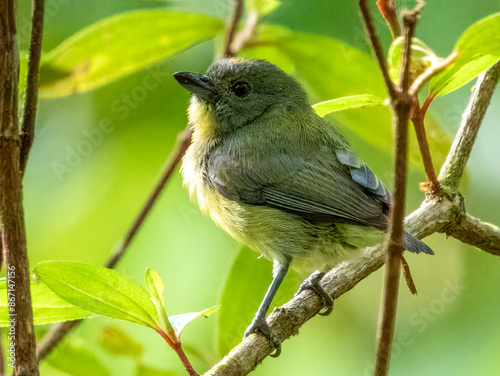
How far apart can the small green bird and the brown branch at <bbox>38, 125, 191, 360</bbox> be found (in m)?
0.32

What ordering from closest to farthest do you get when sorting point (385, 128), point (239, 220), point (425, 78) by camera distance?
point (425, 78), point (385, 128), point (239, 220)

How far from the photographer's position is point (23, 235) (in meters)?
1.07

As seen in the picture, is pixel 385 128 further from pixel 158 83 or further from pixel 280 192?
pixel 158 83

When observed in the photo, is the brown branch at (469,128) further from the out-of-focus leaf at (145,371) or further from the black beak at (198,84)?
the out-of-focus leaf at (145,371)

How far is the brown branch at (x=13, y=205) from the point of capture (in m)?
1.05

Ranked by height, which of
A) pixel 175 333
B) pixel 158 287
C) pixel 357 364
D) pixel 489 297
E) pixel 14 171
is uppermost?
pixel 14 171

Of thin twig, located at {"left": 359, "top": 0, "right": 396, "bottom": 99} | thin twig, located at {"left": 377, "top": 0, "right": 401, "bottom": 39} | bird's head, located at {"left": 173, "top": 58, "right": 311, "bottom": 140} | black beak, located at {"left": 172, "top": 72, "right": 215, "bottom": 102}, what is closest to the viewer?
thin twig, located at {"left": 359, "top": 0, "right": 396, "bottom": 99}

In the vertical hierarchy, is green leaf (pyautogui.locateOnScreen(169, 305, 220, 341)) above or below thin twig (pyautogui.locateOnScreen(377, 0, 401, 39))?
below

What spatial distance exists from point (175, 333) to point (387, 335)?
0.70 meters

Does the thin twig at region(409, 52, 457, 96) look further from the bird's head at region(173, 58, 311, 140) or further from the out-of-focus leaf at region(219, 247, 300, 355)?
the bird's head at region(173, 58, 311, 140)

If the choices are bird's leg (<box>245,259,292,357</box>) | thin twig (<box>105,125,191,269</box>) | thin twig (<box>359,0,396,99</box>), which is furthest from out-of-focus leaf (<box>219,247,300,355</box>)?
thin twig (<box>359,0,396,99</box>)

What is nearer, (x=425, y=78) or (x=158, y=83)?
(x=425, y=78)

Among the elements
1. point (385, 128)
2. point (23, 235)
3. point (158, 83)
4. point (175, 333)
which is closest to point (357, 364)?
point (385, 128)

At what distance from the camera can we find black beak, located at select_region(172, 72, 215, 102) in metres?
2.73
